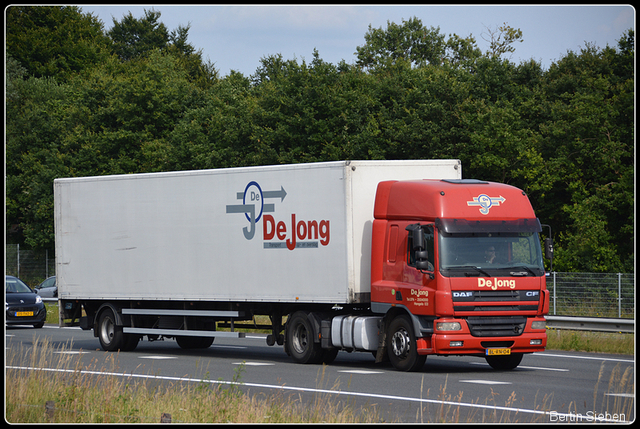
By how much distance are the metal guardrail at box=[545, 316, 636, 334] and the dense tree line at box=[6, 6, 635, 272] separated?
36.3 ft

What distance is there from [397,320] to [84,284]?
26.9ft

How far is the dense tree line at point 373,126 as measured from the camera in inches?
1409

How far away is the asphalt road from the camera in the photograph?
1059cm

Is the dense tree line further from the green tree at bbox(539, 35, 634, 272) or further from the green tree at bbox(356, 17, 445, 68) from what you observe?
the green tree at bbox(356, 17, 445, 68)

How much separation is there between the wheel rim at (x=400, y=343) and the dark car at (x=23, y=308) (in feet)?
51.7

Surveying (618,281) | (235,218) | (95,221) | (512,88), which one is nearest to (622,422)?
(235,218)

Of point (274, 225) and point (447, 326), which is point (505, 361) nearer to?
point (447, 326)

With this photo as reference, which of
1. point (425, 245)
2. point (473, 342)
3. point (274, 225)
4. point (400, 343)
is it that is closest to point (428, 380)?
point (473, 342)

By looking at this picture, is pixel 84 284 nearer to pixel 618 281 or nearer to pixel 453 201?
pixel 453 201

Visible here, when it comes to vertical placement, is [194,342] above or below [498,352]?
below

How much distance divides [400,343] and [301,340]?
7.79 ft

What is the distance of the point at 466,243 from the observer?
14562 mm

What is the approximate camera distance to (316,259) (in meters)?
16.1

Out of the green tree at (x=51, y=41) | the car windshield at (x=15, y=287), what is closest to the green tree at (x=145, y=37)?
the green tree at (x=51, y=41)
